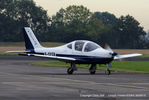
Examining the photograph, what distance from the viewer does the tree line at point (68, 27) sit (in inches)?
5379

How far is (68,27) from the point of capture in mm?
141500

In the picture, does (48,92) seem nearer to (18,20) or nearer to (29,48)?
(29,48)

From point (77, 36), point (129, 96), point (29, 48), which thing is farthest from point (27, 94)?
point (77, 36)

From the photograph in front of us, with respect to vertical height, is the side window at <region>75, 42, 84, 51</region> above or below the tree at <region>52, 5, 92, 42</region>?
below

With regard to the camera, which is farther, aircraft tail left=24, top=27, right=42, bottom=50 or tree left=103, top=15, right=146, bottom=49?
tree left=103, top=15, right=146, bottom=49

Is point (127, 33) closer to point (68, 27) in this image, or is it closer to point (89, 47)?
point (68, 27)

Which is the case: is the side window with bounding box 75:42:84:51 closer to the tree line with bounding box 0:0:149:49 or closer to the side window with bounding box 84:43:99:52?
the side window with bounding box 84:43:99:52

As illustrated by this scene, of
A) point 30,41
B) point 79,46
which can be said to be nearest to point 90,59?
point 79,46

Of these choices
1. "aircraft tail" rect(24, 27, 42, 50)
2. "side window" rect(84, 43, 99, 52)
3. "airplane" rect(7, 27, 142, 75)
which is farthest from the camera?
"aircraft tail" rect(24, 27, 42, 50)

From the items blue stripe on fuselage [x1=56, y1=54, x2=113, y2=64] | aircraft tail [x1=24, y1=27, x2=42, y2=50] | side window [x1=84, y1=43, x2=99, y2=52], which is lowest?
blue stripe on fuselage [x1=56, y1=54, x2=113, y2=64]

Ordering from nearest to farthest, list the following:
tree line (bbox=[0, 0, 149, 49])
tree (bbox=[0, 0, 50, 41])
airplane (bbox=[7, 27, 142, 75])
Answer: airplane (bbox=[7, 27, 142, 75])
tree line (bbox=[0, 0, 149, 49])
tree (bbox=[0, 0, 50, 41])

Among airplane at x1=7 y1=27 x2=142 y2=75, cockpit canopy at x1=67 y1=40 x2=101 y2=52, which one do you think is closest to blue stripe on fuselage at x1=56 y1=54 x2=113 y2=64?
airplane at x1=7 y1=27 x2=142 y2=75

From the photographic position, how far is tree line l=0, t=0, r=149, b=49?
137 m

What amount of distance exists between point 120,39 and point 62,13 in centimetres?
2794
